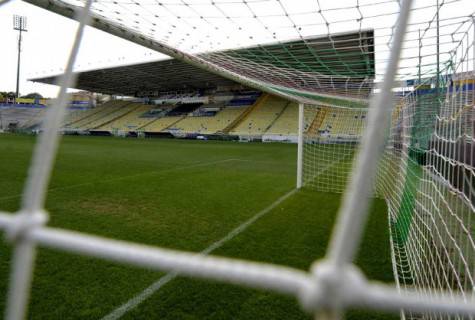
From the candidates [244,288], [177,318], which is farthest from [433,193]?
[177,318]

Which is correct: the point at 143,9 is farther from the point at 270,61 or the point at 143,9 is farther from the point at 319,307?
the point at 319,307

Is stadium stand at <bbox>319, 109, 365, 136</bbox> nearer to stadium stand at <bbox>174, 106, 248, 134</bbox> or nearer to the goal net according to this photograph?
the goal net

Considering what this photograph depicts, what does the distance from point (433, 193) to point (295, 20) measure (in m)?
2.28

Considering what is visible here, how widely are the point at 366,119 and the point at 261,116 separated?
27.2 m

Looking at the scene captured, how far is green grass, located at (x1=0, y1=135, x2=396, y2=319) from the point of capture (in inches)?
87.2

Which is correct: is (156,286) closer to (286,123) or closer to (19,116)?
(286,123)

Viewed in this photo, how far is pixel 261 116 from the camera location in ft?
100

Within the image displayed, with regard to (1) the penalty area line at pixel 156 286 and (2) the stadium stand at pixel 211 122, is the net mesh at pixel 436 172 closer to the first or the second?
(1) the penalty area line at pixel 156 286

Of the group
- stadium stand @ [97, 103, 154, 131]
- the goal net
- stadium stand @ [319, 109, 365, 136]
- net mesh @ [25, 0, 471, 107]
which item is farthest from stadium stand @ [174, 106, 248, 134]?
net mesh @ [25, 0, 471, 107]

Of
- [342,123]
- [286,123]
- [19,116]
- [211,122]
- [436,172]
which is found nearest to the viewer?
[436,172]

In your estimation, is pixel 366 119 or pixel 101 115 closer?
pixel 366 119

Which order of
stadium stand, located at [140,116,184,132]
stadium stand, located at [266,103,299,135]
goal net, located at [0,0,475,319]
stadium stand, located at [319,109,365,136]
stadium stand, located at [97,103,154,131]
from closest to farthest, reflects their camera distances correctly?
goal net, located at [0,0,475,319] < stadium stand, located at [319,109,365,136] < stadium stand, located at [266,103,299,135] < stadium stand, located at [140,116,184,132] < stadium stand, located at [97,103,154,131]

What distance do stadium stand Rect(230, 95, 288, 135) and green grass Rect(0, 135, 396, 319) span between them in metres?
20.8

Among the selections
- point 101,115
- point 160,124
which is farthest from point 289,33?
point 101,115
